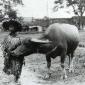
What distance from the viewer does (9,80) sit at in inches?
397

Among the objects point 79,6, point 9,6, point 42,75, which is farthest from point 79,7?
point 42,75

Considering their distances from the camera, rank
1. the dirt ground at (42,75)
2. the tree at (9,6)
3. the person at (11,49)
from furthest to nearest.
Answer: the tree at (9,6)
the dirt ground at (42,75)
the person at (11,49)

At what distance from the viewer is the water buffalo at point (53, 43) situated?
27.8 ft

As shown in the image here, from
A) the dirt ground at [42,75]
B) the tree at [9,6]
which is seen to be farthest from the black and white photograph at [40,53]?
the tree at [9,6]

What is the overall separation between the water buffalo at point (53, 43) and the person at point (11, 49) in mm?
A: 148

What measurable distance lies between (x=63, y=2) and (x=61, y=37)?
197 feet

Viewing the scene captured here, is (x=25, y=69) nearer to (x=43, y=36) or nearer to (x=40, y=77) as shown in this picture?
(x=40, y=77)

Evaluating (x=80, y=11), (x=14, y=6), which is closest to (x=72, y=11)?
(x=80, y=11)

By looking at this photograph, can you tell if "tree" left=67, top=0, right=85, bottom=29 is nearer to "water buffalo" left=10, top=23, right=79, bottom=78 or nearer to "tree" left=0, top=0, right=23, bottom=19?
"tree" left=0, top=0, right=23, bottom=19

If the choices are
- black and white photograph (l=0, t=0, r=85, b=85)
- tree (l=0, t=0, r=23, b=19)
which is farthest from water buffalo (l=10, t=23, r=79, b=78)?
tree (l=0, t=0, r=23, b=19)

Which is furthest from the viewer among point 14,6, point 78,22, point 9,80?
point 78,22

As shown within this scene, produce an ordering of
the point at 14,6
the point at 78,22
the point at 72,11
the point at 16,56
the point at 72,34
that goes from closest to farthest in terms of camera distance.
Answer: the point at 16,56 < the point at 72,34 < the point at 14,6 < the point at 78,22 < the point at 72,11

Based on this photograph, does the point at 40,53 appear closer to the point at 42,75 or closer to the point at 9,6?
the point at 42,75

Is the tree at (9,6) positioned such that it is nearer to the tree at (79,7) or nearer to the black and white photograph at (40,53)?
the tree at (79,7)
